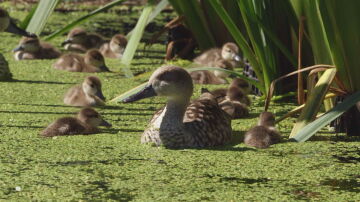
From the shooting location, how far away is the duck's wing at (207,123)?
522 centimetres

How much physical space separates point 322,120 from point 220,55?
9.14ft

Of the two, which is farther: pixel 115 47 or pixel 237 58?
pixel 115 47

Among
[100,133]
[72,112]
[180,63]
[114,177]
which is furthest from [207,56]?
[114,177]

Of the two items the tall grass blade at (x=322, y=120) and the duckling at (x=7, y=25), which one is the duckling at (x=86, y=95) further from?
the tall grass blade at (x=322, y=120)

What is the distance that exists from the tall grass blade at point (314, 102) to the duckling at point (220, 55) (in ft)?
7.66

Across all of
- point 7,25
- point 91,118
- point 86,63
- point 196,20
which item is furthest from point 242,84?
point 7,25

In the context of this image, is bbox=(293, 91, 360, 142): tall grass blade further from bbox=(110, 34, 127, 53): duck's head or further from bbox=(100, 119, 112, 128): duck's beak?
bbox=(110, 34, 127, 53): duck's head

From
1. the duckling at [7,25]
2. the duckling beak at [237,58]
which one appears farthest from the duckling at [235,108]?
the duckling at [7,25]

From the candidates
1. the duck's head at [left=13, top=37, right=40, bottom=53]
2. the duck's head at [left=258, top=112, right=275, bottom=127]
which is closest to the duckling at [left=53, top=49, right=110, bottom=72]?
the duck's head at [left=13, top=37, right=40, bottom=53]

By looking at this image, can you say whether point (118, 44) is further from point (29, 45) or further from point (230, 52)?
point (230, 52)

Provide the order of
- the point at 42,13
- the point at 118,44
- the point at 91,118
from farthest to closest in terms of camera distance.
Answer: the point at 118,44 → the point at 42,13 → the point at 91,118

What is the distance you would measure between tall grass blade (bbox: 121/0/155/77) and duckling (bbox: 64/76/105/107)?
1.01 metres

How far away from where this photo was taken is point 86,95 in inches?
257

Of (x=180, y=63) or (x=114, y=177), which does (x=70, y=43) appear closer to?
(x=180, y=63)
